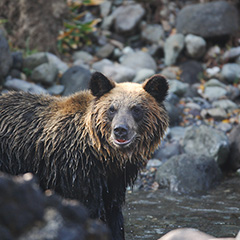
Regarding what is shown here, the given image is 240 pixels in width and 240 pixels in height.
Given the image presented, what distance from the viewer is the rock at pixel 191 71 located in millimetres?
14750

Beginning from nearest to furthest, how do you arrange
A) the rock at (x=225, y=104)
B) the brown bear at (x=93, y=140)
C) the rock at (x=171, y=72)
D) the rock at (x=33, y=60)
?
the brown bear at (x=93, y=140)
the rock at (x=33, y=60)
the rock at (x=225, y=104)
the rock at (x=171, y=72)

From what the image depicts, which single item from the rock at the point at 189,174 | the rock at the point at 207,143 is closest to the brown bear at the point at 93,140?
the rock at the point at 189,174

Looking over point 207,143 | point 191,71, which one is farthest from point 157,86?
point 191,71

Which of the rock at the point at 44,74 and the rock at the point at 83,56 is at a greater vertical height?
the rock at the point at 83,56

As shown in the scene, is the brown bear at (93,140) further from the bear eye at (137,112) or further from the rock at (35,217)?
the rock at (35,217)

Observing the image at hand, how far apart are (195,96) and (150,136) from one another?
340 inches

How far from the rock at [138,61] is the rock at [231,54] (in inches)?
96.3

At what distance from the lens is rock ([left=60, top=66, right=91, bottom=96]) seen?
1212 cm

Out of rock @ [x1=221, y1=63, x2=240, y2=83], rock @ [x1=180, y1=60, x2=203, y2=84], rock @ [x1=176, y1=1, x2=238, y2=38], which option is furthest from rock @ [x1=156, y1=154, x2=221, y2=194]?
rock @ [x1=176, y1=1, x2=238, y2=38]

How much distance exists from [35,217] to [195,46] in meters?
13.7

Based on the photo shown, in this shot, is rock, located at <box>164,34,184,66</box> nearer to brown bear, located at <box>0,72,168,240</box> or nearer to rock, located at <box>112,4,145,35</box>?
rock, located at <box>112,4,145,35</box>

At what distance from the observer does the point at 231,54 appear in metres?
15.2

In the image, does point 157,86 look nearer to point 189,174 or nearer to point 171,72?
point 189,174

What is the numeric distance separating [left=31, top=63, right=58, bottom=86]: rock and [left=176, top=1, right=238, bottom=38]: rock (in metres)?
5.45
